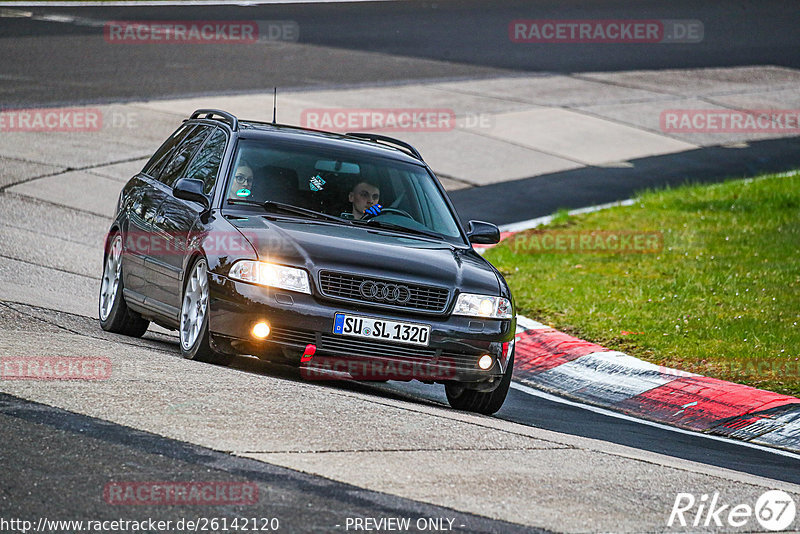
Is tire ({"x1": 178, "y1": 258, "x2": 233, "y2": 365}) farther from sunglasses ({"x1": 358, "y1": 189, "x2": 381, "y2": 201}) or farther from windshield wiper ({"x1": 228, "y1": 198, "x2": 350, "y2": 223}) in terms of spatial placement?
sunglasses ({"x1": 358, "y1": 189, "x2": 381, "y2": 201})

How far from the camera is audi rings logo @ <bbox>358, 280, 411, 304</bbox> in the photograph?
25.2 ft

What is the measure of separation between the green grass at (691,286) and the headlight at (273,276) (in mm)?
3746

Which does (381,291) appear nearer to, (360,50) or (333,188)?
(333,188)

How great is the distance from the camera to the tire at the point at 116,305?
9.56m

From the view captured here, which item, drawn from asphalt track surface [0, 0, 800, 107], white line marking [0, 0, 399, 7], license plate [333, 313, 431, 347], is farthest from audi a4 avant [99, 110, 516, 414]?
white line marking [0, 0, 399, 7]

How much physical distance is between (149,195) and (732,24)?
1082 inches

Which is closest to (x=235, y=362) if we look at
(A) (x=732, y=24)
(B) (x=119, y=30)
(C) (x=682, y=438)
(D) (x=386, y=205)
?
(D) (x=386, y=205)

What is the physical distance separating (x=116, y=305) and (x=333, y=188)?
2014 millimetres

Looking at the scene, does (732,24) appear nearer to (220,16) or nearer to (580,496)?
(220,16)

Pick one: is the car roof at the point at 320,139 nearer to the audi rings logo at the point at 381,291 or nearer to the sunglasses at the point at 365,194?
A: the sunglasses at the point at 365,194

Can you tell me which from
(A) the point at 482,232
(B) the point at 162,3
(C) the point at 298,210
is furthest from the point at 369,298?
(B) the point at 162,3

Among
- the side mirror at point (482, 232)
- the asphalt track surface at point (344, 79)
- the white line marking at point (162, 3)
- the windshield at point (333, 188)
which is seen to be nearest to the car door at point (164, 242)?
the asphalt track surface at point (344, 79)

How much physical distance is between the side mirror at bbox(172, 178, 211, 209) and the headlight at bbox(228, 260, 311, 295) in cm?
99

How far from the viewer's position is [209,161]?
358 inches
